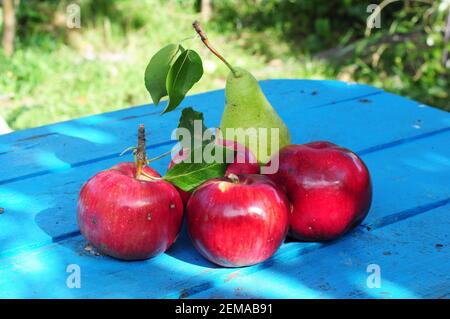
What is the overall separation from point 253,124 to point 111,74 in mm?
2534

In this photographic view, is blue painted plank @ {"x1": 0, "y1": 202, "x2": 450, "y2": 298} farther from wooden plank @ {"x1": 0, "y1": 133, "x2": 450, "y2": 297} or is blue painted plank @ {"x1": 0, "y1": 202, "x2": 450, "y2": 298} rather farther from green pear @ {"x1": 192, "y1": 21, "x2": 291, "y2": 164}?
green pear @ {"x1": 192, "y1": 21, "x2": 291, "y2": 164}

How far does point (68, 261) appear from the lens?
1181mm

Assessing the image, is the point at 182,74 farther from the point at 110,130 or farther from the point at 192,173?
the point at 110,130

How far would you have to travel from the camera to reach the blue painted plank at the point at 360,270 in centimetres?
108

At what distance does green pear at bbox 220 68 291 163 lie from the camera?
1352 mm

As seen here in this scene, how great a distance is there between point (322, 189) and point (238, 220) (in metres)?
0.17

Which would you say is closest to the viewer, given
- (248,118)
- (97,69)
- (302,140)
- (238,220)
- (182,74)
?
(238,220)

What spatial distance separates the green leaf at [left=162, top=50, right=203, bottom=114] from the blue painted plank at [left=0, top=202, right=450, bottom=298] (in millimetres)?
257

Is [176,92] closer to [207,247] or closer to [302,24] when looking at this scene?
[207,247]

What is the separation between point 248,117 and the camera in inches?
53.9

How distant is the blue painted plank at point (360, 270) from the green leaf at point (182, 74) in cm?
32
